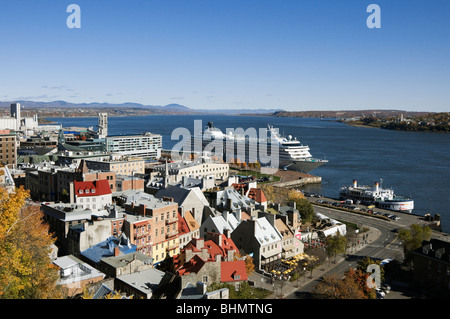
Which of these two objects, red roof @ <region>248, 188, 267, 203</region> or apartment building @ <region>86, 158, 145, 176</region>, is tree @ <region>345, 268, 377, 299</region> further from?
apartment building @ <region>86, 158, 145, 176</region>

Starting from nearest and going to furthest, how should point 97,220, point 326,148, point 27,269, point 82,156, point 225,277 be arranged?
point 27,269 → point 225,277 → point 97,220 → point 82,156 → point 326,148

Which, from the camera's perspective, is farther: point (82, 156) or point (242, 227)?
point (82, 156)

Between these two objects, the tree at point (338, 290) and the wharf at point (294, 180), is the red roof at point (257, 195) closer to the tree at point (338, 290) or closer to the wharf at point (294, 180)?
the tree at point (338, 290)

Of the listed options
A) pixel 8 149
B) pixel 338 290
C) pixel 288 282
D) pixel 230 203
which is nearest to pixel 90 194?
pixel 230 203

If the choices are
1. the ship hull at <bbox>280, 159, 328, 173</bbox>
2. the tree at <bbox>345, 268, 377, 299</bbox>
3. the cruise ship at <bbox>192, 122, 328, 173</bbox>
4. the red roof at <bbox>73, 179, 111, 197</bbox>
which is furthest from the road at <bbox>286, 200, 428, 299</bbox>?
the cruise ship at <bbox>192, 122, 328, 173</bbox>

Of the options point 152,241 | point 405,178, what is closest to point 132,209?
point 152,241

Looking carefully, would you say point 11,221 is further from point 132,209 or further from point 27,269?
point 132,209

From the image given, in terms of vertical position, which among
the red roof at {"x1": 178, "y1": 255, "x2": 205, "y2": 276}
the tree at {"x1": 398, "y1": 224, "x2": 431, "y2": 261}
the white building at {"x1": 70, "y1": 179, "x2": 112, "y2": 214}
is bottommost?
the tree at {"x1": 398, "y1": 224, "x2": 431, "y2": 261}
